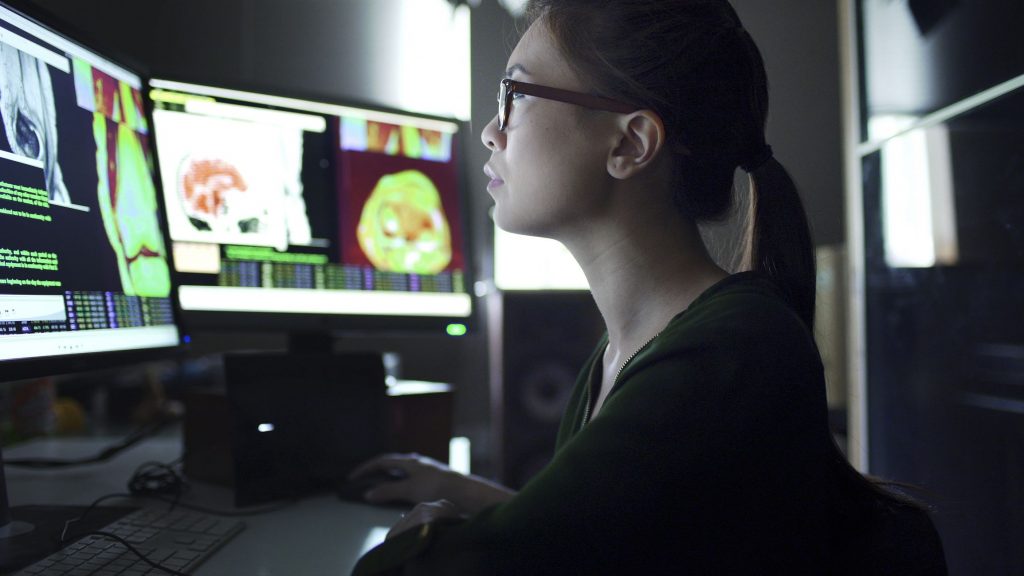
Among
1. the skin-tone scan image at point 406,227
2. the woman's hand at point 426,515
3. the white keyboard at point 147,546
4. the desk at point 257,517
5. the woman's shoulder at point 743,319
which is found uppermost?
the skin-tone scan image at point 406,227

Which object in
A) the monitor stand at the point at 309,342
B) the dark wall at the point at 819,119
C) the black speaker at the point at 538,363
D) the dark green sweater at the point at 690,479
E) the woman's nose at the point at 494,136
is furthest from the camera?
the dark wall at the point at 819,119

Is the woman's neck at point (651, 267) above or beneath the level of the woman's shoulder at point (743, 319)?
above

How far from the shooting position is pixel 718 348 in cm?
52

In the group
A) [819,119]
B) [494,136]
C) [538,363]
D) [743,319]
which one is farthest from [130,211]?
[819,119]

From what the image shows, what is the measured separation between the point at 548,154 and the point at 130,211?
23.5 inches

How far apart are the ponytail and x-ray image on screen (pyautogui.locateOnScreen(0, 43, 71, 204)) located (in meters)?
0.79

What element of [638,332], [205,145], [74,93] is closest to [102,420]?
[205,145]

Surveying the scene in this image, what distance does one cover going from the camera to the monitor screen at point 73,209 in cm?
70

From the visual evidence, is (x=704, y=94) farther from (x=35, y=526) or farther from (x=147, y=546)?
(x=35, y=526)

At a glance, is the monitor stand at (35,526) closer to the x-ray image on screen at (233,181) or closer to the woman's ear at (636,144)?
the x-ray image on screen at (233,181)

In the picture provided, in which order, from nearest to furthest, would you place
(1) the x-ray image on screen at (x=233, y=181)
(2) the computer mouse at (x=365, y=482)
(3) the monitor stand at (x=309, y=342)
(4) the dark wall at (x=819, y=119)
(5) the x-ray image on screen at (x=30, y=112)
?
(5) the x-ray image on screen at (x=30, y=112) → (2) the computer mouse at (x=365, y=482) → (1) the x-ray image on screen at (x=233, y=181) → (3) the monitor stand at (x=309, y=342) → (4) the dark wall at (x=819, y=119)

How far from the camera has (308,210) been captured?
113cm

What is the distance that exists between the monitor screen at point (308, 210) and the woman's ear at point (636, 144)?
0.56m

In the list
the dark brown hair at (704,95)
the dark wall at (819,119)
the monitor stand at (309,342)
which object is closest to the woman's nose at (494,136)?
the dark brown hair at (704,95)
